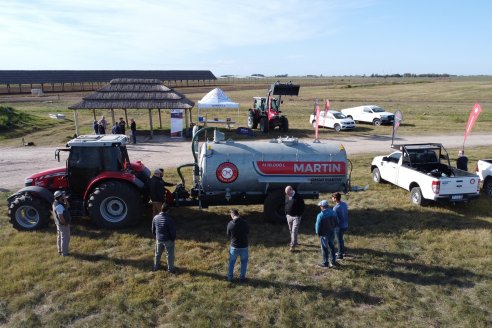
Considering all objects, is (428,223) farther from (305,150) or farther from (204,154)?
(204,154)

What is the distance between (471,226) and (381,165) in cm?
458

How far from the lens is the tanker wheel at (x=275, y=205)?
435 inches

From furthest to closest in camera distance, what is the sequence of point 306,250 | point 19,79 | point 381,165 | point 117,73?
point 117,73 → point 19,79 → point 381,165 → point 306,250

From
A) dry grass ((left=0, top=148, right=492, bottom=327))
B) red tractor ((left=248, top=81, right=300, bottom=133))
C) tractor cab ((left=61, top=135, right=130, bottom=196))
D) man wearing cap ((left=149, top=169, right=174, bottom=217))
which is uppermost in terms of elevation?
red tractor ((left=248, top=81, right=300, bottom=133))

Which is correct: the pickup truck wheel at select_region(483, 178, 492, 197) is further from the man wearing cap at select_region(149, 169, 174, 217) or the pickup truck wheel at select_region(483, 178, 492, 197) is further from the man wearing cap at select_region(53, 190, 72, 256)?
the man wearing cap at select_region(53, 190, 72, 256)

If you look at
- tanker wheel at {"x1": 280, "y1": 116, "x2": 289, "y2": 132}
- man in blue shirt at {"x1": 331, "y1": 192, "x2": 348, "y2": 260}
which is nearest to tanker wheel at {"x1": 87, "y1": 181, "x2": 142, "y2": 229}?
man in blue shirt at {"x1": 331, "y1": 192, "x2": 348, "y2": 260}

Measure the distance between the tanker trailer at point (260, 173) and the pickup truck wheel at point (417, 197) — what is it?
10.2 ft

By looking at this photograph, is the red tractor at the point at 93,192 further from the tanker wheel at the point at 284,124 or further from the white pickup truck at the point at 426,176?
the tanker wheel at the point at 284,124

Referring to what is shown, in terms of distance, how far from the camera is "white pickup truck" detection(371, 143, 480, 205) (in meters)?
11.9

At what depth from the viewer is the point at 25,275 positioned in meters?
8.32

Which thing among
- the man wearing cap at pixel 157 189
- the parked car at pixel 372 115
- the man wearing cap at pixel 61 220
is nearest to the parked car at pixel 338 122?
the parked car at pixel 372 115

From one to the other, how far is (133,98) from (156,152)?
6.66 meters

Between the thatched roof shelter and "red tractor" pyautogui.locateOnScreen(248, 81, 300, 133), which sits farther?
"red tractor" pyautogui.locateOnScreen(248, 81, 300, 133)

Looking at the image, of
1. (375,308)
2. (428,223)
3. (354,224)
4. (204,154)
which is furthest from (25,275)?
(428,223)
